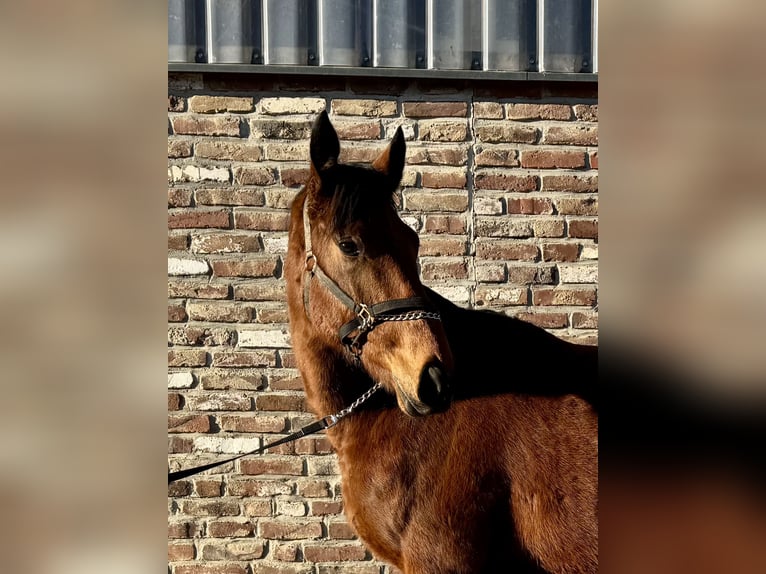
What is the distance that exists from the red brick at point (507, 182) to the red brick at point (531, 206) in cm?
5

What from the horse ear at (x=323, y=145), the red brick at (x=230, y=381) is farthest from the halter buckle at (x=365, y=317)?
the red brick at (x=230, y=381)

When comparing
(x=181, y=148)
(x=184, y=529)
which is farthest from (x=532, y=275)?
(x=184, y=529)

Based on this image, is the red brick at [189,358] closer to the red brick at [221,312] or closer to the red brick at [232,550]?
the red brick at [221,312]

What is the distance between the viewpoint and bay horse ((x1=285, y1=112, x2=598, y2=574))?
2012 millimetres

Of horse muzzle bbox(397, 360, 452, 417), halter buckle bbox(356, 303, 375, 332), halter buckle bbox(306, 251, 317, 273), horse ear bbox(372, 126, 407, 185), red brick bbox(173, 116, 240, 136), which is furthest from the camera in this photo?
red brick bbox(173, 116, 240, 136)

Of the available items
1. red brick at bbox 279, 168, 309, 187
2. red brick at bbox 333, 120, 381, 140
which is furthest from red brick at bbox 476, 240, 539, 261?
red brick at bbox 279, 168, 309, 187

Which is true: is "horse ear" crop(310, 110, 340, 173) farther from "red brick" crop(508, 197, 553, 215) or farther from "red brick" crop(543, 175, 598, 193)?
"red brick" crop(543, 175, 598, 193)

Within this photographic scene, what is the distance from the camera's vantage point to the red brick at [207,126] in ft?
9.58

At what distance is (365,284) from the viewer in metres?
2.02

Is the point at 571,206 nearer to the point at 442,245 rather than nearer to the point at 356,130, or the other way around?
the point at 442,245

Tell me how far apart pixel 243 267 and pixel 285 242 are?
0.73ft

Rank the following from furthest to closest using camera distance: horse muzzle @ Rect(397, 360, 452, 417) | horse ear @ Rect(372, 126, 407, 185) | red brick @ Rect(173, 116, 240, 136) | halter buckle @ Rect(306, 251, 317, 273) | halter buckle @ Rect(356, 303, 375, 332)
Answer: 1. red brick @ Rect(173, 116, 240, 136)
2. horse ear @ Rect(372, 126, 407, 185)
3. halter buckle @ Rect(306, 251, 317, 273)
4. halter buckle @ Rect(356, 303, 375, 332)
5. horse muzzle @ Rect(397, 360, 452, 417)
